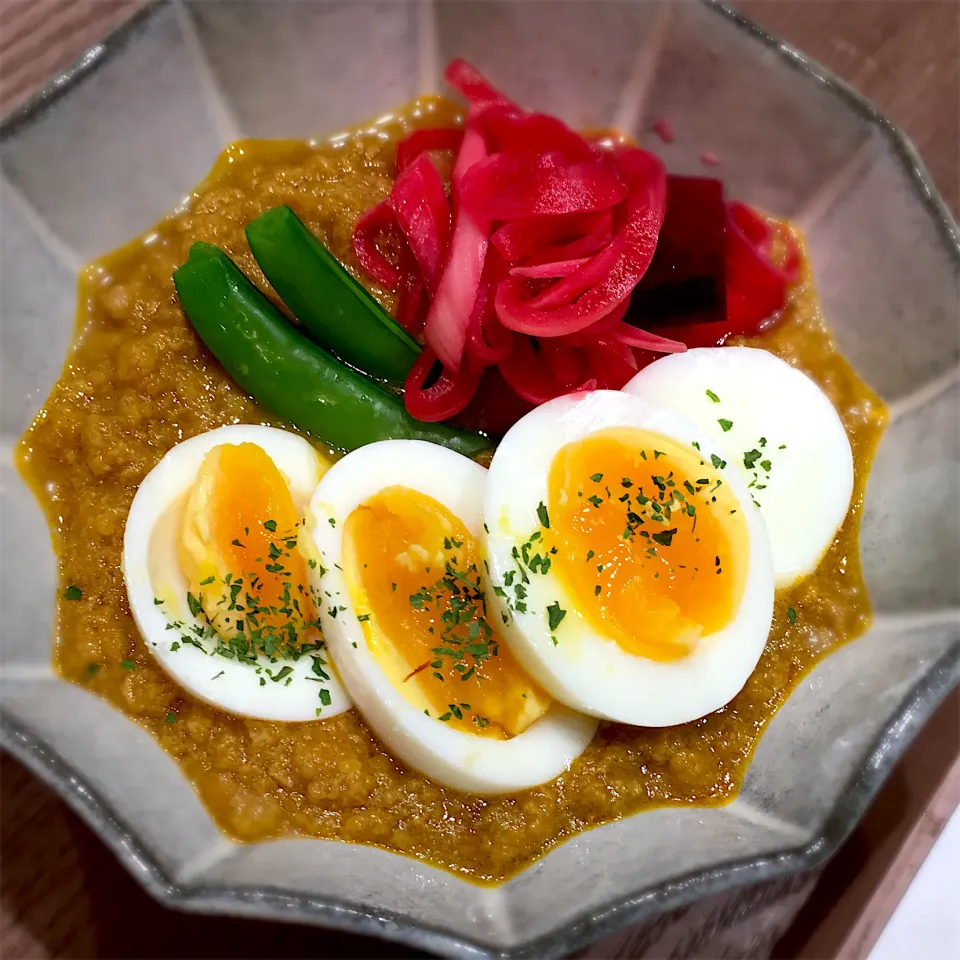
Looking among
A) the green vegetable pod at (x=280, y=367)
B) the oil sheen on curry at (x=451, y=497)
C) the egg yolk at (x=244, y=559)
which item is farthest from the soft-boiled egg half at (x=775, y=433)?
the egg yolk at (x=244, y=559)

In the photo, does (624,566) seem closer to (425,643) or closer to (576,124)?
(425,643)

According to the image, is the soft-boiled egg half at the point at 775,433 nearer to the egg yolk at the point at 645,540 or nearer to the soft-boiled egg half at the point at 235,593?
the egg yolk at the point at 645,540

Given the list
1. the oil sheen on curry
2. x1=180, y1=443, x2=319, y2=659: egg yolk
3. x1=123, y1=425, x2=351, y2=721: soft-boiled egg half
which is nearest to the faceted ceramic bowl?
the oil sheen on curry

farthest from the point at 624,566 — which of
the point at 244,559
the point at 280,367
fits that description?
the point at 280,367

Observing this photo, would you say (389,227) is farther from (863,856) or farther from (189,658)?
(863,856)

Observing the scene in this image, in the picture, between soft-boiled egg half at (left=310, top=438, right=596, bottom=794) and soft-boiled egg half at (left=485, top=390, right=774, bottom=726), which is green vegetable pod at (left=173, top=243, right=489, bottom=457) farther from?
soft-boiled egg half at (left=485, top=390, right=774, bottom=726)

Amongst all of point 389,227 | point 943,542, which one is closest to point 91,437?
point 389,227
